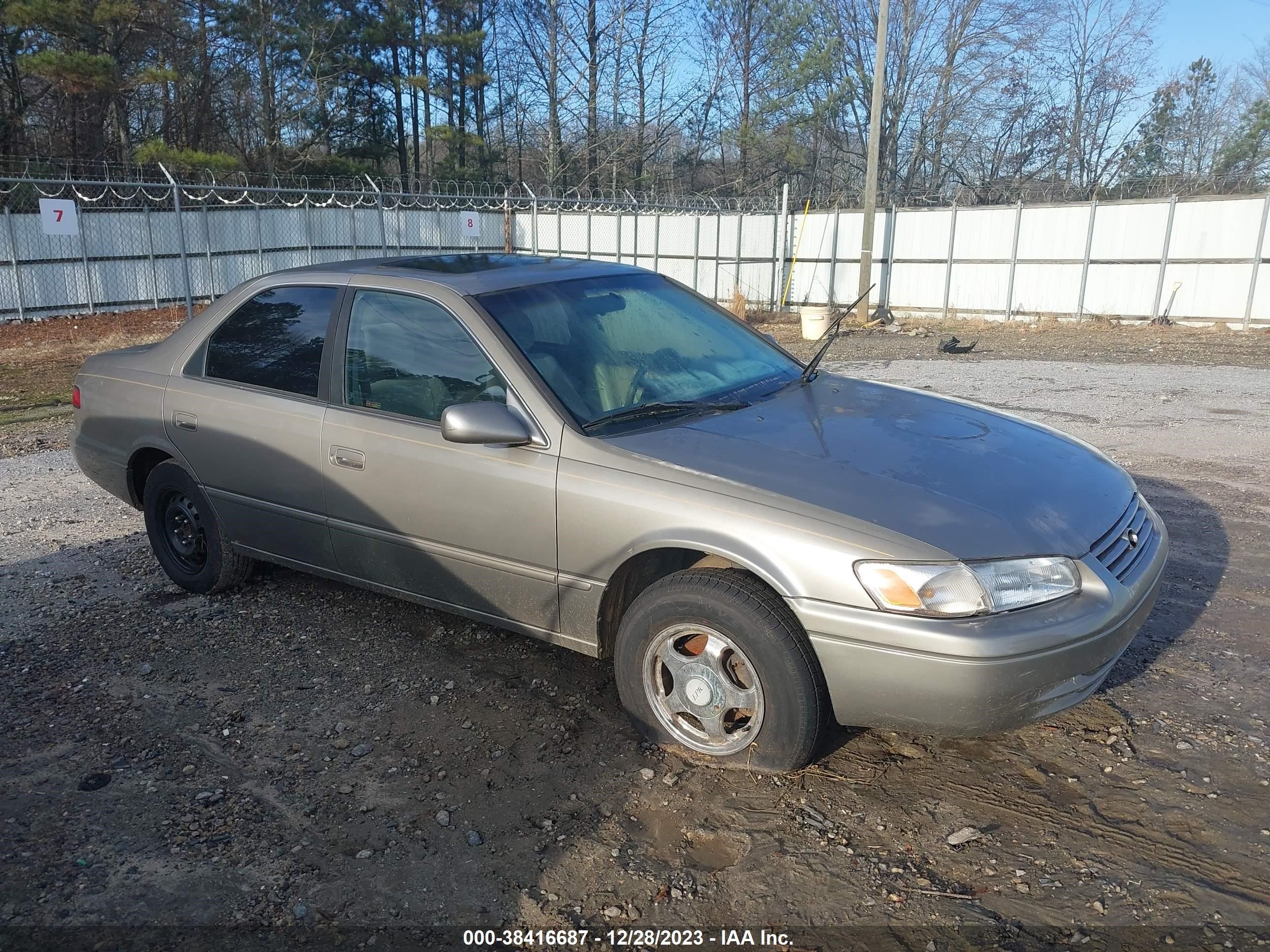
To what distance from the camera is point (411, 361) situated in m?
3.97

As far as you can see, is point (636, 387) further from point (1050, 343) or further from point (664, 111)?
point (664, 111)

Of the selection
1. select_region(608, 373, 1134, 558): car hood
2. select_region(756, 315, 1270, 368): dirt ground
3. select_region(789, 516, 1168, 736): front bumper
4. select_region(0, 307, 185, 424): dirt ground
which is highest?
select_region(608, 373, 1134, 558): car hood

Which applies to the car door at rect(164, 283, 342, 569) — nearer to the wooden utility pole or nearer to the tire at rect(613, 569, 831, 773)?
the tire at rect(613, 569, 831, 773)

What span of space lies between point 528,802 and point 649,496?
1072 millimetres

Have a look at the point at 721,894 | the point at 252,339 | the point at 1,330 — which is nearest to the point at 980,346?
the point at 252,339

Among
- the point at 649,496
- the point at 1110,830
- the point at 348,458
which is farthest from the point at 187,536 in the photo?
the point at 1110,830

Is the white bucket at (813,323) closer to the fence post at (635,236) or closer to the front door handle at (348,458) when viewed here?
the fence post at (635,236)

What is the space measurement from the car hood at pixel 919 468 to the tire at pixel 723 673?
38 centimetres

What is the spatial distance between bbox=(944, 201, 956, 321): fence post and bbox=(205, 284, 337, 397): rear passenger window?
17909mm

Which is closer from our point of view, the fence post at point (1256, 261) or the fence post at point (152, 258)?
the fence post at point (1256, 261)

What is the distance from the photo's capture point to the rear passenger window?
14.0 feet

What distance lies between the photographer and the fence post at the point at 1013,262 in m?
19.1

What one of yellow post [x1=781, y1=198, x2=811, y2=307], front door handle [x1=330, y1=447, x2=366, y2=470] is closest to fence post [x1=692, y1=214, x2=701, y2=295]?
yellow post [x1=781, y1=198, x2=811, y2=307]

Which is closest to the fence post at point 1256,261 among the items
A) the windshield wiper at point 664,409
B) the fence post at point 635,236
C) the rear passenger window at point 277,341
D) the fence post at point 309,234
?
the fence post at point 309,234
